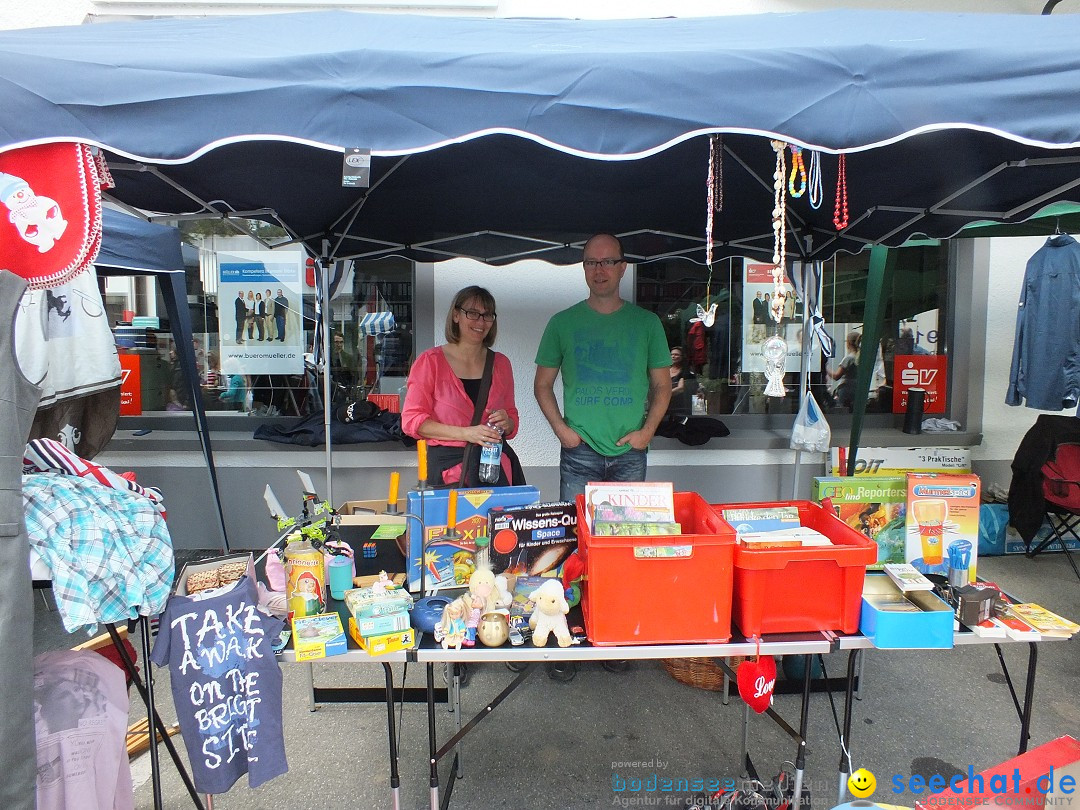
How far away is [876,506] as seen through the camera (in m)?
2.14

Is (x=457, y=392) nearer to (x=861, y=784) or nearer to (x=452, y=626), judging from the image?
(x=452, y=626)

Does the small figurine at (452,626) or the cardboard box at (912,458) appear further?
the cardboard box at (912,458)

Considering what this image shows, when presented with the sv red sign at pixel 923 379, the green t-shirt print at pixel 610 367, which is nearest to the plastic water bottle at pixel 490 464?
the green t-shirt print at pixel 610 367

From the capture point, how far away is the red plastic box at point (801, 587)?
5.68ft

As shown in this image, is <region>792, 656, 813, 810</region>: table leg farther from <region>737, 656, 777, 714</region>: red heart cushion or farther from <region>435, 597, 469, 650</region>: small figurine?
<region>435, 597, 469, 650</region>: small figurine

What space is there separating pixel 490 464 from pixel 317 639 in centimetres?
96

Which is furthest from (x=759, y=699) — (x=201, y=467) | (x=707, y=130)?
(x=201, y=467)

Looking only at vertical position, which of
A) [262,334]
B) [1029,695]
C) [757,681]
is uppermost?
[262,334]

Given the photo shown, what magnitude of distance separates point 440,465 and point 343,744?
3.87ft

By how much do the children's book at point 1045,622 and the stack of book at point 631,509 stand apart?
1.07 m

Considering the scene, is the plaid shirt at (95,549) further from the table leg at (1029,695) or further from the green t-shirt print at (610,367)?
the table leg at (1029,695)

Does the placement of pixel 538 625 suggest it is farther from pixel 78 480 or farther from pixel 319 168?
pixel 319 168

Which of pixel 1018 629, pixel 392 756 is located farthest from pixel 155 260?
pixel 1018 629

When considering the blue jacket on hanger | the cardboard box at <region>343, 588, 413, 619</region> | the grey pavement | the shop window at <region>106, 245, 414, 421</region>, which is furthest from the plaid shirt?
the blue jacket on hanger
